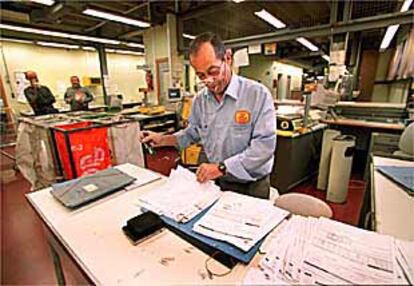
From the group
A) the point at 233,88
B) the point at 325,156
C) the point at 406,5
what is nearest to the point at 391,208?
the point at 233,88

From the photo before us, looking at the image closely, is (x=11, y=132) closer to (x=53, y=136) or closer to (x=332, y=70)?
(x=53, y=136)

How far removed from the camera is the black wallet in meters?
0.88

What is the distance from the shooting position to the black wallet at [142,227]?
0.88 m

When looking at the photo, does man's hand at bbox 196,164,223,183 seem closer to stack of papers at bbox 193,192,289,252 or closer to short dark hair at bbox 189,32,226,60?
stack of papers at bbox 193,192,289,252

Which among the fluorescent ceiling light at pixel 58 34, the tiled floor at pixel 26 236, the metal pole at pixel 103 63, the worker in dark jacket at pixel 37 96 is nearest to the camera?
the tiled floor at pixel 26 236

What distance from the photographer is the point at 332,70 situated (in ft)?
11.5

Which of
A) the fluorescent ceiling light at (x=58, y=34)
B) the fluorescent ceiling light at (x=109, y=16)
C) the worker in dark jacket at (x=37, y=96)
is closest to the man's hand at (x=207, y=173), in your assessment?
the worker in dark jacket at (x=37, y=96)

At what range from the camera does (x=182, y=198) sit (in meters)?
1.09

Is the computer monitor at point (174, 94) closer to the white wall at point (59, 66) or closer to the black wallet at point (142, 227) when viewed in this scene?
the white wall at point (59, 66)

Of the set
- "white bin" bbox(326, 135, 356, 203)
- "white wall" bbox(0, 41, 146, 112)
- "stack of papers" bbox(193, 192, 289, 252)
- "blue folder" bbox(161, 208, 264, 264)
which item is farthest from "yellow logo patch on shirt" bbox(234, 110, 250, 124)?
"white wall" bbox(0, 41, 146, 112)

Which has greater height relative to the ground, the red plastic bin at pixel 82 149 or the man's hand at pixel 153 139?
the man's hand at pixel 153 139

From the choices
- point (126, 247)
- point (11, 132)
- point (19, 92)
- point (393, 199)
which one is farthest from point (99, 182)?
point (19, 92)

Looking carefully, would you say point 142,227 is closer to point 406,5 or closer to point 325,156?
point 325,156

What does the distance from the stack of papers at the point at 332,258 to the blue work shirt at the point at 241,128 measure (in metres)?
0.47
